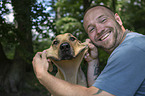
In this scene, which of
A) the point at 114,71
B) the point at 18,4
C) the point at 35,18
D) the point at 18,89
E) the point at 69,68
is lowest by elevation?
the point at 18,89

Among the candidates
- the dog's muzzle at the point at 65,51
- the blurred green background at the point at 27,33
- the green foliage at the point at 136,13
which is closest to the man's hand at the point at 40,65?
the dog's muzzle at the point at 65,51

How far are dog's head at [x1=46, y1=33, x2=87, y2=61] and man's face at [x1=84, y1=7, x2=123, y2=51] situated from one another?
27cm

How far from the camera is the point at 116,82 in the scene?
3.76 feet

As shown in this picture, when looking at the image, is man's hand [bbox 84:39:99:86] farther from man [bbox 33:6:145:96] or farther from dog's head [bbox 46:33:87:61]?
man [bbox 33:6:145:96]

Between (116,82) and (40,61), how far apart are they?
83 cm

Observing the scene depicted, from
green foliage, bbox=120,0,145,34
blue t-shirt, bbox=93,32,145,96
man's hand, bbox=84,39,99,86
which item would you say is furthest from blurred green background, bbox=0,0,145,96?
blue t-shirt, bbox=93,32,145,96

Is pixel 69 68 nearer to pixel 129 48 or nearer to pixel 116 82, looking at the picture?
pixel 116 82

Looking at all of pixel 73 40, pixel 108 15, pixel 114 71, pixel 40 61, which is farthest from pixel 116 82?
pixel 108 15

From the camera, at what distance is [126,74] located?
115 centimetres

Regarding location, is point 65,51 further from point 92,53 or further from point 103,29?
point 103,29

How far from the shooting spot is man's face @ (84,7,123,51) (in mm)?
1646

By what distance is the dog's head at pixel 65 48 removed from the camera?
143 centimetres

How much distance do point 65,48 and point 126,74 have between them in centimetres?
66

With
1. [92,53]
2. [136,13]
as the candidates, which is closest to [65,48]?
[92,53]
